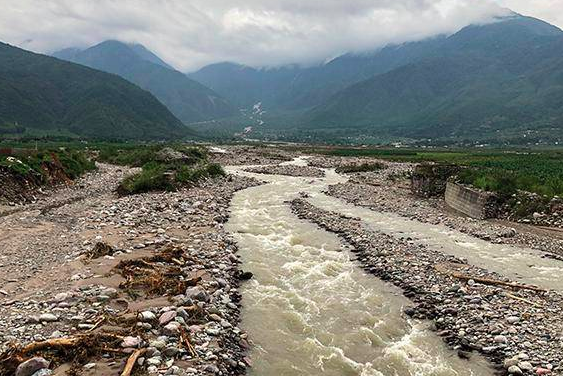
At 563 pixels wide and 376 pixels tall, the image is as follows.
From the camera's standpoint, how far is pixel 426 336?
44.3 feet

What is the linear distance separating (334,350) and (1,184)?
2968cm

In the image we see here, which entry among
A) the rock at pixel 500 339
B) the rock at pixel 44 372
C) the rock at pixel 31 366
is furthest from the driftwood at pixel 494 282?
the rock at pixel 31 366

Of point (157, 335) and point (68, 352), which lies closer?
point (68, 352)

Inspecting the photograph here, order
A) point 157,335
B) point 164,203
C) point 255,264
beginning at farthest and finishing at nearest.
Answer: point 164,203
point 255,264
point 157,335

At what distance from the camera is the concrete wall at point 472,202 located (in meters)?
Result: 34.0

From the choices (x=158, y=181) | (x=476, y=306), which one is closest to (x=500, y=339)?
(x=476, y=306)

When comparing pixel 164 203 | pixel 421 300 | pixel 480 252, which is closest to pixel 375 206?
pixel 480 252

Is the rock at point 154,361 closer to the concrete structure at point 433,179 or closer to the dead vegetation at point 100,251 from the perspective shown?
the dead vegetation at point 100,251

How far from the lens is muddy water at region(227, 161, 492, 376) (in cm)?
1182

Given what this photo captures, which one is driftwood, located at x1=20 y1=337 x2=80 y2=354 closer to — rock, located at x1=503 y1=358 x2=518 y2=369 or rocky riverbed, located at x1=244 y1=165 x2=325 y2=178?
rock, located at x1=503 y1=358 x2=518 y2=369

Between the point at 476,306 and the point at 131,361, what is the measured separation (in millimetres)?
11326

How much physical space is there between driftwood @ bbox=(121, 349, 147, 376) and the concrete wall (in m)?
30.2

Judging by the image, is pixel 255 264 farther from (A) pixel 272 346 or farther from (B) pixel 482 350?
(B) pixel 482 350

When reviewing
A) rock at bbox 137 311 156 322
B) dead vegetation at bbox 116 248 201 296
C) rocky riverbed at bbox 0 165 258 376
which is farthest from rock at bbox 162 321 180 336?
dead vegetation at bbox 116 248 201 296
